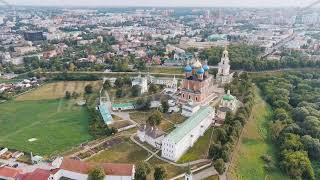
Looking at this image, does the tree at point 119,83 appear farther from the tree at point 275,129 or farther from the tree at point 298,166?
the tree at point 298,166

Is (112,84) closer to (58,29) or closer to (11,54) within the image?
(11,54)

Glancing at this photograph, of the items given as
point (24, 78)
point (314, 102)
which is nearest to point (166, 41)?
point (24, 78)

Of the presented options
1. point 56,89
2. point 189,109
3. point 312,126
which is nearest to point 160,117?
point 189,109

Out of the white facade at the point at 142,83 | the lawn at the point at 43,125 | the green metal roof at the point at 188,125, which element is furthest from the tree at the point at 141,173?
the white facade at the point at 142,83

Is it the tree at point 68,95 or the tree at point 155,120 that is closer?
the tree at point 155,120

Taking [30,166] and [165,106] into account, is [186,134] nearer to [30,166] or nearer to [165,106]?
[165,106]

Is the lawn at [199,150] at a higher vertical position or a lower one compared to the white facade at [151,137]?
lower

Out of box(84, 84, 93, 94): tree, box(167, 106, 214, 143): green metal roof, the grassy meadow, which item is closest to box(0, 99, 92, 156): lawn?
the grassy meadow
